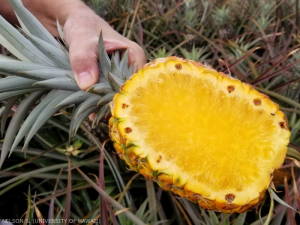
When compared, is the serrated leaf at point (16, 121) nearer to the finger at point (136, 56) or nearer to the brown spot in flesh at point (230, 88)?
the finger at point (136, 56)

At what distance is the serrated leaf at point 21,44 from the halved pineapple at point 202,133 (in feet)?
0.95

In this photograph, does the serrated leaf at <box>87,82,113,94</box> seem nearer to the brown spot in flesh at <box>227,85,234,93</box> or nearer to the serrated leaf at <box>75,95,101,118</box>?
the serrated leaf at <box>75,95,101,118</box>

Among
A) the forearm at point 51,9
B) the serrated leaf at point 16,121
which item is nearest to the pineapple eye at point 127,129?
the serrated leaf at point 16,121

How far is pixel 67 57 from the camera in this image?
2.69 ft

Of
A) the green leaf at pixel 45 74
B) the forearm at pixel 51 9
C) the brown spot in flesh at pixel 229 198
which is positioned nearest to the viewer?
the brown spot in flesh at pixel 229 198

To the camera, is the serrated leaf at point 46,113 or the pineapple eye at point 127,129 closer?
the pineapple eye at point 127,129

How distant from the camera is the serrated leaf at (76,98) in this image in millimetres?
711

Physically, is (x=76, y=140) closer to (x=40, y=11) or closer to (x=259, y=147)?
(x=40, y=11)

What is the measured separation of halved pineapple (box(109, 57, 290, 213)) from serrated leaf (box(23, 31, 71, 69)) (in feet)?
0.90

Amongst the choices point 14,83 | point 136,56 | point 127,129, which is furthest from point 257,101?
point 14,83

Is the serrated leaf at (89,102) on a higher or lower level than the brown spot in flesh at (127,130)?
lower

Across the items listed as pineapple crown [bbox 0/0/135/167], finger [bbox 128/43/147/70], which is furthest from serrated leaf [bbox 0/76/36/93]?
finger [bbox 128/43/147/70]

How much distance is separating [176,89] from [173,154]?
15 cm

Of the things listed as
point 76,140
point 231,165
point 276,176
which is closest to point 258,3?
point 276,176
